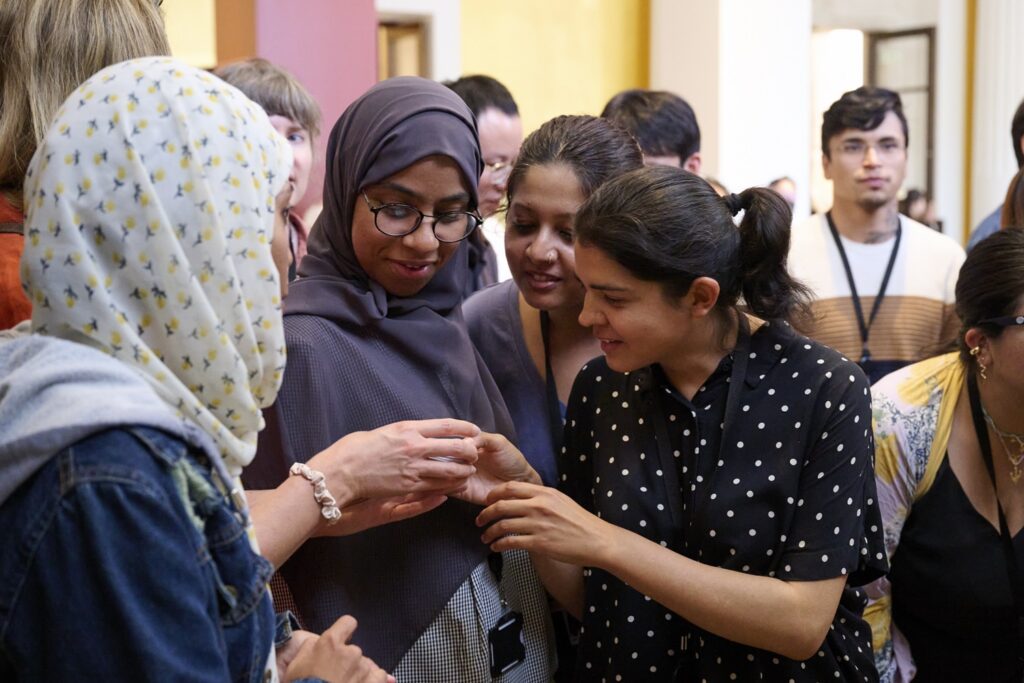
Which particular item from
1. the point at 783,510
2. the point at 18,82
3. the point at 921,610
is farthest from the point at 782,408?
the point at 18,82

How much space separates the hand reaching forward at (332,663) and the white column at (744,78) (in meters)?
8.01

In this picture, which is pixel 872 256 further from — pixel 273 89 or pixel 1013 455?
pixel 273 89

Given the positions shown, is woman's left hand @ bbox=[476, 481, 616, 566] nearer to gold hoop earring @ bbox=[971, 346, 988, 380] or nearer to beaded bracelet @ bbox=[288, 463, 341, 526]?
beaded bracelet @ bbox=[288, 463, 341, 526]

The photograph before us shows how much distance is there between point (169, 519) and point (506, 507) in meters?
0.87

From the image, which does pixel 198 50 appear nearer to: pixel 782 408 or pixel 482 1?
pixel 482 1

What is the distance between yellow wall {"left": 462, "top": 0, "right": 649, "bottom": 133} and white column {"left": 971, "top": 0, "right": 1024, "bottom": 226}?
150 inches

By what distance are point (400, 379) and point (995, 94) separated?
1081 centimetres

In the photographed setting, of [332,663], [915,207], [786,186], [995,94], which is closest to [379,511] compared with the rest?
[332,663]

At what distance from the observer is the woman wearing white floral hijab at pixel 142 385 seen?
1.13 m

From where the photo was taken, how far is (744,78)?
9320 mm

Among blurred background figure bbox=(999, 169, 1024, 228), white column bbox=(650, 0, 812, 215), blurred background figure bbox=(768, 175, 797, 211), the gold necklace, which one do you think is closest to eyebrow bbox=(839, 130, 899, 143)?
blurred background figure bbox=(999, 169, 1024, 228)

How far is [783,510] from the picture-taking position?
2.02 m

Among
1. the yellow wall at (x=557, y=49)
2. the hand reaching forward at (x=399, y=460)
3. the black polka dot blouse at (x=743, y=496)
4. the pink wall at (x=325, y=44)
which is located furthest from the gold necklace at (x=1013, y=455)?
the yellow wall at (x=557, y=49)

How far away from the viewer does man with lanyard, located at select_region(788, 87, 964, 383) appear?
13.9ft
